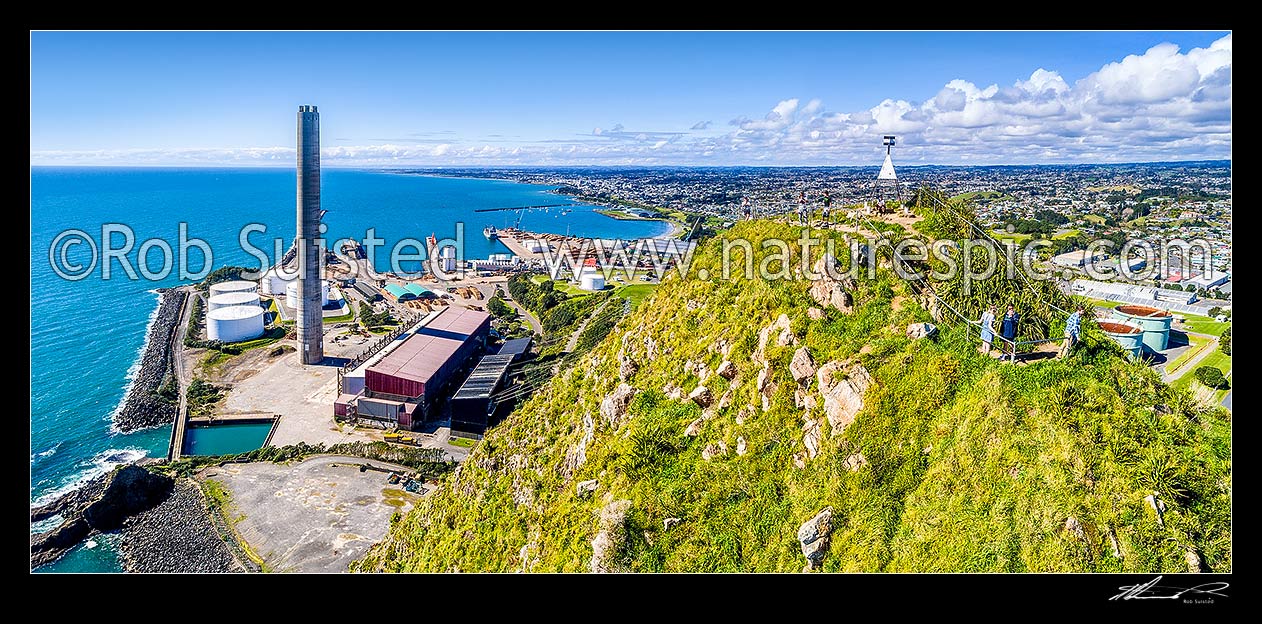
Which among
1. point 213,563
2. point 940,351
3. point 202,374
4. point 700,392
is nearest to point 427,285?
point 202,374

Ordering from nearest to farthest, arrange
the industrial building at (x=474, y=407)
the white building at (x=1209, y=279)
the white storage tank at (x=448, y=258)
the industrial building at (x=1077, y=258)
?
1. the white building at (x=1209, y=279)
2. the industrial building at (x=1077, y=258)
3. the industrial building at (x=474, y=407)
4. the white storage tank at (x=448, y=258)

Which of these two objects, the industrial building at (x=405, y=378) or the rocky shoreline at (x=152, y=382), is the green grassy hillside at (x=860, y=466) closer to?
the industrial building at (x=405, y=378)

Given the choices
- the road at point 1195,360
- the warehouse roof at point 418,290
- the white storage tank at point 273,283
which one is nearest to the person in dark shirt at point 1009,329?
the road at point 1195,360

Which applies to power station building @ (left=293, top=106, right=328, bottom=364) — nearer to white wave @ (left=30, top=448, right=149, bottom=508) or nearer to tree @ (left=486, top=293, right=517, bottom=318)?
white wave @ (left=30, top=448, right=149, bottom=508)

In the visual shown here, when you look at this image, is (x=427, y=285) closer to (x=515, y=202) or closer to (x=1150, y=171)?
(x=1150, y=171)

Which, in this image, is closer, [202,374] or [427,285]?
[202,374]

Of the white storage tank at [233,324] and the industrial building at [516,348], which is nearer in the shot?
the industrial building at [516,348]

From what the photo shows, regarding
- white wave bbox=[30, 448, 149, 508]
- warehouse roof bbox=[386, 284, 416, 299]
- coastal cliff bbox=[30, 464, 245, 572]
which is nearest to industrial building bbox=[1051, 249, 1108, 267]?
coastal cliff bbox=[30, 464, 245, 572]
